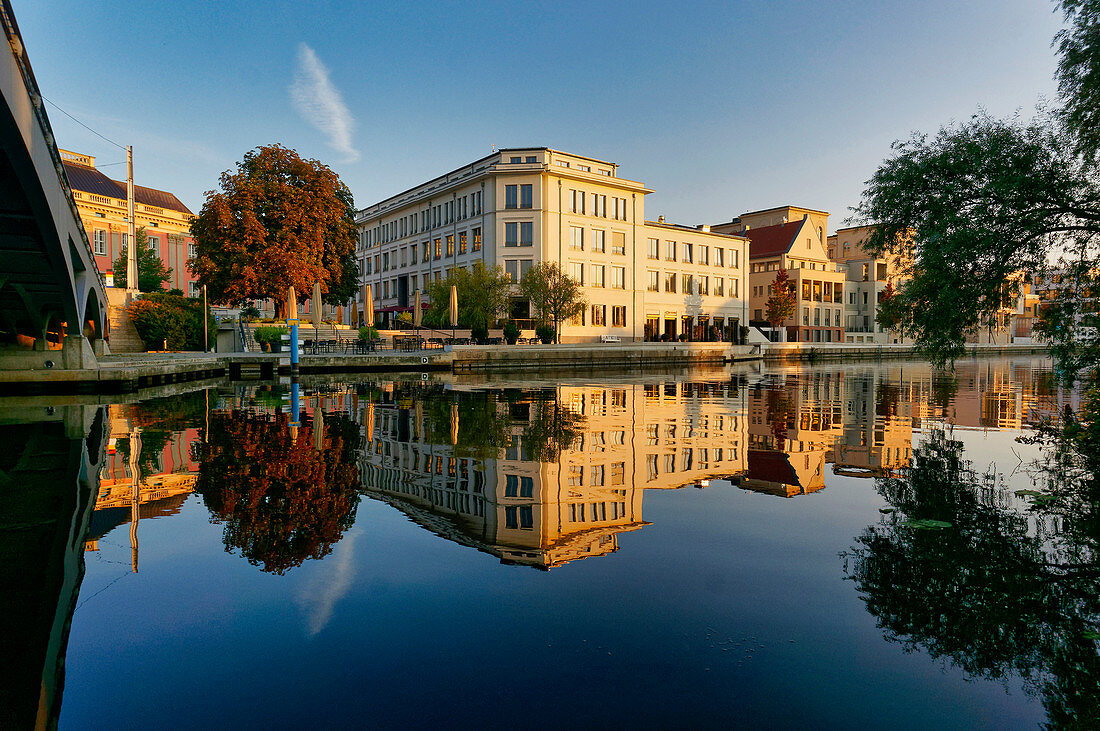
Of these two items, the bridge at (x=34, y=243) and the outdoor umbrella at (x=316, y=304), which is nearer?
the bridge at (x=34, y=243)

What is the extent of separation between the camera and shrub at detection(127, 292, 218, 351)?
37812 millimetres

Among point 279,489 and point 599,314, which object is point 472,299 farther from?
point 279,489

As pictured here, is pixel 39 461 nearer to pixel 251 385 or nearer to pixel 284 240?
pixel 251 385

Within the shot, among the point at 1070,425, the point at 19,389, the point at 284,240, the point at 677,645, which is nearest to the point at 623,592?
the point at 677,645

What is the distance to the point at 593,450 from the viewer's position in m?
A: 10.4

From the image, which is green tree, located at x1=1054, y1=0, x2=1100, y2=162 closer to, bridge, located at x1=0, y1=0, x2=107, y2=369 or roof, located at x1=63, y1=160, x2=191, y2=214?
bridge, located at x1=0, y1=0, x2=107, y2=369

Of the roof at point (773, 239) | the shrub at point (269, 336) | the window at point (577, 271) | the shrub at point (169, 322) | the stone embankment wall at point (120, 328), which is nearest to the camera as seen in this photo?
the shrub at point (269, 336)

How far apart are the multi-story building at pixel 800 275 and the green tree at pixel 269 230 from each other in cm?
5057

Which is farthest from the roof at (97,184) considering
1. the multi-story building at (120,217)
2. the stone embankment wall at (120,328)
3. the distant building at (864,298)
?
the distant building at (864,298)

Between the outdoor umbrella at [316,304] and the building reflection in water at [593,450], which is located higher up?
the outdoor umbrella at [316,304]

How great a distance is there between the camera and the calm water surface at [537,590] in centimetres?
313

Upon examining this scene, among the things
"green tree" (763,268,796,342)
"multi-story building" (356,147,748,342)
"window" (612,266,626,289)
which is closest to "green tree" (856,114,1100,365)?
"multi-story building" (356,147,748,342)

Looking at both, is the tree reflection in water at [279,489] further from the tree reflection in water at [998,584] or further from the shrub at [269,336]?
the shrub at [269,336]

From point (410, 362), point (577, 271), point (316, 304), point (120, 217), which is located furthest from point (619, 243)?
point (120, 217)
